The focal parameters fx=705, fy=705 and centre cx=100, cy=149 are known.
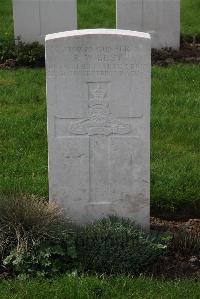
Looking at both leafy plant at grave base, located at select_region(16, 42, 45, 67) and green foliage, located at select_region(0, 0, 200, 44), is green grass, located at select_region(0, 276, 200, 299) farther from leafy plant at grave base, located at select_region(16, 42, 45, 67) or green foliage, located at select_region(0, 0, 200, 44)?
green foliage, located at select_region(0, 0, 200, 44)

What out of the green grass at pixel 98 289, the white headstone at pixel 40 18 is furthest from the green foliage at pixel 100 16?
the green grass at pixel 98 289

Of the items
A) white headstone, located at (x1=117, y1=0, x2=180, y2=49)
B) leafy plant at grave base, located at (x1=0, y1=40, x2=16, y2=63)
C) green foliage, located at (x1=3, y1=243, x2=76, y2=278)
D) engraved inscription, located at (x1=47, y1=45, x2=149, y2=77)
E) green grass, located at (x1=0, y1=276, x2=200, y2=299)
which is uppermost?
white headstone, located at (x1=117, y1=0, x2=180, y2=49)

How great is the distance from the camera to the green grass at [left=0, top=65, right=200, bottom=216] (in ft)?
20.3

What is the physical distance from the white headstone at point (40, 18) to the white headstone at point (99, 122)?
5.74 m

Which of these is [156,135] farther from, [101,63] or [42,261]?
[42,261]

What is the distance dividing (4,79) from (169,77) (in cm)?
220

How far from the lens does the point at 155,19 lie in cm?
1126

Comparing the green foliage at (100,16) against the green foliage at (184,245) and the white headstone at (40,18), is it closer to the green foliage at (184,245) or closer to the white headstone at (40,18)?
the white headstone at (40,18)

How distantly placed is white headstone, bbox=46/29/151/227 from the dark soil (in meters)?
0.30

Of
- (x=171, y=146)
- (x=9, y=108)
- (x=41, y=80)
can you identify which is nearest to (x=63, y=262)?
(x=171, y=146)

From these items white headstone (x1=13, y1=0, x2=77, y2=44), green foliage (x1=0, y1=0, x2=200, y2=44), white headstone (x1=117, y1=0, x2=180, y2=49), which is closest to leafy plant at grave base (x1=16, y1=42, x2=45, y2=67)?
white headstone (x1=13, y1=0, x2=77, y2=44)

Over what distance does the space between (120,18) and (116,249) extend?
21.7 ft

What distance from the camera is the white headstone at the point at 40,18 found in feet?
35.6

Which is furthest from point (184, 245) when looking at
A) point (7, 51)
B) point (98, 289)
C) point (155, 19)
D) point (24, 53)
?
point (155, 19)
